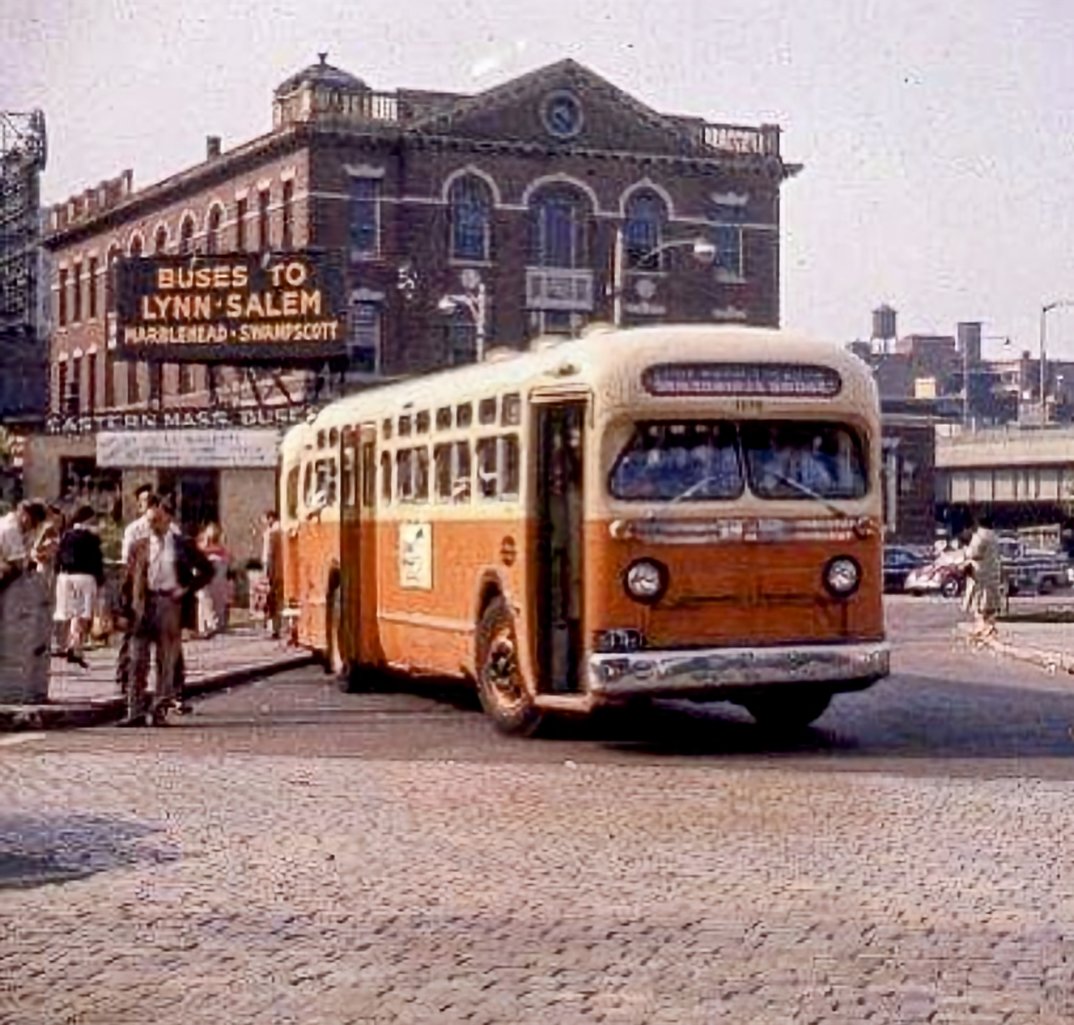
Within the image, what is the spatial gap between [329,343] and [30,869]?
37750 millimetres

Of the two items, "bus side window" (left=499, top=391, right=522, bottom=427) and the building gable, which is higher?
the building gable

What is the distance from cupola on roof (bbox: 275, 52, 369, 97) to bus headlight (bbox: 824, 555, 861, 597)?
55.5 m

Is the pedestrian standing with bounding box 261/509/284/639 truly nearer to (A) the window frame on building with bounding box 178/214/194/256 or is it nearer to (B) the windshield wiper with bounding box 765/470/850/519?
(B) the windshield wiper with bounding box 765/470/850/519

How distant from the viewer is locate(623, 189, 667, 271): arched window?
74.9 metres

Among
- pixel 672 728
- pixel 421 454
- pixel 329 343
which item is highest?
pixel 329 343

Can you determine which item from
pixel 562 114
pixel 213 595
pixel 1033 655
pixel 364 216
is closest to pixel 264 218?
pixel 364 216

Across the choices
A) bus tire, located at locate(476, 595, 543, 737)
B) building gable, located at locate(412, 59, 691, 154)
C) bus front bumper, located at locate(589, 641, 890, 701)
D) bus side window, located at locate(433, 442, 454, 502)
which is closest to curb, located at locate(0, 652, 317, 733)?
bus side window, located at locate(433, 442, 454, 502)

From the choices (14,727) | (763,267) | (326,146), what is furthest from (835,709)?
(763,267)

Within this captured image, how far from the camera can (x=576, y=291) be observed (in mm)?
74750

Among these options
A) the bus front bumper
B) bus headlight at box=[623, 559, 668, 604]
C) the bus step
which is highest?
bus headlight at box=[623, 559, 668, 604]

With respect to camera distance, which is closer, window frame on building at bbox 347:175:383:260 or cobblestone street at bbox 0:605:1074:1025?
cobblestone street at bbox 0:605:1074:1025

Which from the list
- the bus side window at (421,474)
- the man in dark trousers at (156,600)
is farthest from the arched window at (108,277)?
the man in dark trousers at (156,600)

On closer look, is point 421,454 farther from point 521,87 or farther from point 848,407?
point 521,87

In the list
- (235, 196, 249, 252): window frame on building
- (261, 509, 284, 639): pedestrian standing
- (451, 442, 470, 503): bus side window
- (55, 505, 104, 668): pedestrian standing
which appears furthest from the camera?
(235, 196, 249, 252): window frame on building
